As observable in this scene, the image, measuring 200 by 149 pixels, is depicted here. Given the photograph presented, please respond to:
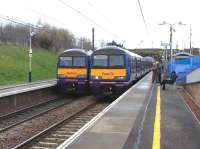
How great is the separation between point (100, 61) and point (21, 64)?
111ft

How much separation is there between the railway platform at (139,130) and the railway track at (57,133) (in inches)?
57.6

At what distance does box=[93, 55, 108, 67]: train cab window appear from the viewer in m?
26.1

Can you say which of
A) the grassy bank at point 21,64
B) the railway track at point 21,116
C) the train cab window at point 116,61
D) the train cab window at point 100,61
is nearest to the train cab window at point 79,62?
the train cab window at point 100,61

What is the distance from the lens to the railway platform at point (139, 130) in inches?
382

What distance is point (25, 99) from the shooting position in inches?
915

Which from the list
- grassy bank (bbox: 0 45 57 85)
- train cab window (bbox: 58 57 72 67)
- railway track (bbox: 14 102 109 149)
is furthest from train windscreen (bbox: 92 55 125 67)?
grassy bank (bbox: 0 45 57 85)

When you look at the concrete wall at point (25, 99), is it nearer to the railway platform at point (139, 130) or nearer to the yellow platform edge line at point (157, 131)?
the railway platform at point (139, 130)

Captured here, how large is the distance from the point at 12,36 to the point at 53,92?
47563 millimetres

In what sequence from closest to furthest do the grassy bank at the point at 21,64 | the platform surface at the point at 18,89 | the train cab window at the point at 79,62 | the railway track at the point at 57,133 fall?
the railway track at the point at 57,133
the platform surface at the point at 18,89
the train cab window at the point at 79,62
the grassy bank at the point at 21,64

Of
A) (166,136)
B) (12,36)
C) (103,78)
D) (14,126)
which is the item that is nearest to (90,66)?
(103,78)

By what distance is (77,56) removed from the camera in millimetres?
28062

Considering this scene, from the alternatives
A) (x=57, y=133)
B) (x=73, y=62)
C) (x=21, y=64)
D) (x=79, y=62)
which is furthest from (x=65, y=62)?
(x=21, y=64)

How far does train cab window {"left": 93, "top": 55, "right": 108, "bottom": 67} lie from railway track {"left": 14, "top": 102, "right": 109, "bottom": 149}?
514 centimetres

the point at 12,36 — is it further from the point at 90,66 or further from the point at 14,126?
the point at 14,126
